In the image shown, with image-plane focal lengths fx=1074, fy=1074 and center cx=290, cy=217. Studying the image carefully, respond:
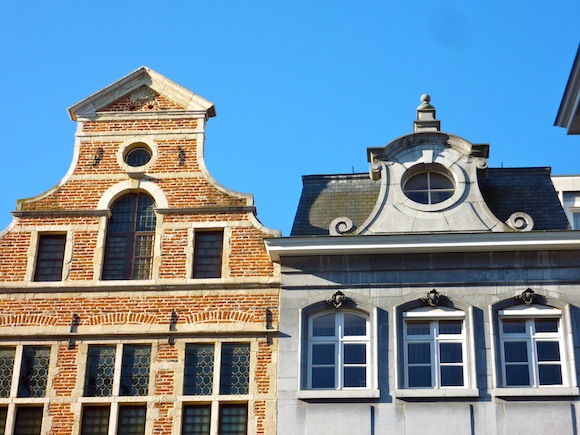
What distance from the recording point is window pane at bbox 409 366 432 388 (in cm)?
1870

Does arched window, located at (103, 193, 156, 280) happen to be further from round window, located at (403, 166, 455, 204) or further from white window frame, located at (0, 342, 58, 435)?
round window, located at (403, 166, 455, 204)

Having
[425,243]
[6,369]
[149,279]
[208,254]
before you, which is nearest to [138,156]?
[208,254]

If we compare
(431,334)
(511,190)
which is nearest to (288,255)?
(431,334)

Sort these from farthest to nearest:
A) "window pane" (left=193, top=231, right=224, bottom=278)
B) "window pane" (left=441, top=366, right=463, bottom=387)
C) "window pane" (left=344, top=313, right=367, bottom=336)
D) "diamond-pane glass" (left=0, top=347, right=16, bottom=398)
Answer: "window pane" (left=193, top=231, right=224, bottom=278)
"diamond-pane glass" (left=0, top=347, right=16, bottom=398)
"window pane" (left=344, top=313, right=367, bottom=336)
"window pane" (left=441, top=366, right=463, bottom=387)

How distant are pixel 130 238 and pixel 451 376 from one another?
6.62m

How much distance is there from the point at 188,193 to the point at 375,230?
12.1ft

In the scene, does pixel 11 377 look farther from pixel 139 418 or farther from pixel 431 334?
pixel 431 334

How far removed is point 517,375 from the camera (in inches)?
734

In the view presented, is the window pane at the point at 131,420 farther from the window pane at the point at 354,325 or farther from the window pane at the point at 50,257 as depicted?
the window pane at the point at 354,325

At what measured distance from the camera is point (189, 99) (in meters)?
21.6

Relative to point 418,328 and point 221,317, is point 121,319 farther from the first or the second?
point 418,328

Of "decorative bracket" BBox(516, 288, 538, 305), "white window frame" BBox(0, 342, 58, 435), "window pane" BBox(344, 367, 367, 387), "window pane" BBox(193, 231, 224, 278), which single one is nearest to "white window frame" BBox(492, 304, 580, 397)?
"decorative bracket" BBox(516, 288, 538, 305)

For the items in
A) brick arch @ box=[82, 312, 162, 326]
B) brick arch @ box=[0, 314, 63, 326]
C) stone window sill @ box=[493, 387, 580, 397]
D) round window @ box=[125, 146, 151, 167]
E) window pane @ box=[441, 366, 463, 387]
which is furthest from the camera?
round window @ box=[125, 146, 151, 167]

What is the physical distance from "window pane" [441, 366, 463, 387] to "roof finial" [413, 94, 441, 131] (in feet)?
15.9
